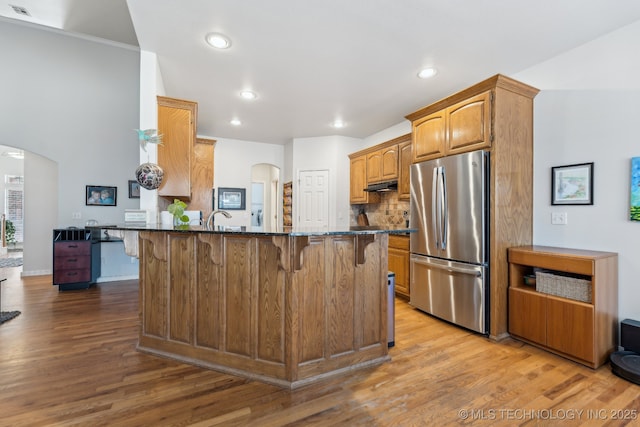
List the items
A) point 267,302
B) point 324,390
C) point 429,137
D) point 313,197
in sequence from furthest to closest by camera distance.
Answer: point 313,197 → point 429,137 → point 267,302 → point 324,390

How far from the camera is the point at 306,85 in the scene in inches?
140

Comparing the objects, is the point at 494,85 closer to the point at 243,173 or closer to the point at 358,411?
the point at 358,411

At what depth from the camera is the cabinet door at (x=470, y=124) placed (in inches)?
106

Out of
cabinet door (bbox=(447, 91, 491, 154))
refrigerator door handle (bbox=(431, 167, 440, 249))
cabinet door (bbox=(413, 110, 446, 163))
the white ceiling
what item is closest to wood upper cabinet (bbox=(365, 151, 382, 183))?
the white ceiling

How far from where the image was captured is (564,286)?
7.80 feet

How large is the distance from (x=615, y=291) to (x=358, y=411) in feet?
7.82

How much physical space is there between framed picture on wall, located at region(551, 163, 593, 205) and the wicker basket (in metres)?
0.72

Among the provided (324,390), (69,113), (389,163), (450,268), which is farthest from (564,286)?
(69,113)

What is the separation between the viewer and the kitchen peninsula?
1.94 m

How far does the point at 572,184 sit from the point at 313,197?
408 centimetres

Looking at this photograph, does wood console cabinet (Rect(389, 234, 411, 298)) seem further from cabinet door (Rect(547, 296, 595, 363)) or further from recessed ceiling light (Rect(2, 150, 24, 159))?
recessed ceiling light (Rect(2, 150, 24, 159))

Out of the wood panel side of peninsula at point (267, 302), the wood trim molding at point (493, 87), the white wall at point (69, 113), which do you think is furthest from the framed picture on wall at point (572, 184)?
the white wall at point (69, 113)

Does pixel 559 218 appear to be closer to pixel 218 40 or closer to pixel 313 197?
pixel 218 40

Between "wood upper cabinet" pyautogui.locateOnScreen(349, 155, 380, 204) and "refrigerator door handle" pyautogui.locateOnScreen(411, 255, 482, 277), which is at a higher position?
"wood upper cabinet" pyautogui.locateOnScreen(349, 155, 380, 204)
